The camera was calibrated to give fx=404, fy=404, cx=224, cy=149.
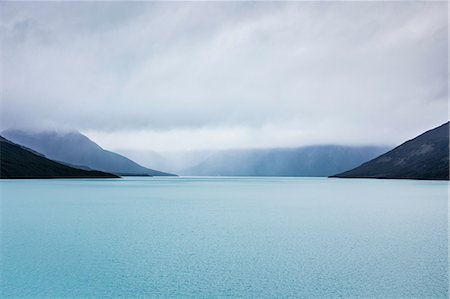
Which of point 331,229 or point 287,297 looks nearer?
point 287,297

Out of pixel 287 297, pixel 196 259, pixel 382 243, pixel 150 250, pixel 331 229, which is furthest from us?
pixel 331 229

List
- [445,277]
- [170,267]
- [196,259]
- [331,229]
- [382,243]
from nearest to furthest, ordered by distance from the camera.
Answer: [445,277], [170,267], [196,259], [382,243], [331,229]

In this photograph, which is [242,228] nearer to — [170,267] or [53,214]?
[170,267]

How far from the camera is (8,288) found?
63.5ft

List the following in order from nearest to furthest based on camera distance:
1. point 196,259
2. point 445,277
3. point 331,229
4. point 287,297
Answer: point 287,297 → point 445,277 → point 196,259 → point 331,229

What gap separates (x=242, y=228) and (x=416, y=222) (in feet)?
62.9

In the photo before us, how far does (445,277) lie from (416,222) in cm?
2350

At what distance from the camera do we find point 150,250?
2809 centimetres

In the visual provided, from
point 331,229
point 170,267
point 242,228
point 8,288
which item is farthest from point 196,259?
point 331,229

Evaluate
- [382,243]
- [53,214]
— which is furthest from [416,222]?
[53,214]

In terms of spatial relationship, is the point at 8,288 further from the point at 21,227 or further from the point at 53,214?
the point at 53,214

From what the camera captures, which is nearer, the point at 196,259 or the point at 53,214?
the point at 196,259

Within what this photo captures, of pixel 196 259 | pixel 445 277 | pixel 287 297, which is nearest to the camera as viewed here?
pixel 287 297

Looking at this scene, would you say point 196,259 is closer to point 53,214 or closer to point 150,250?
point 150,250
